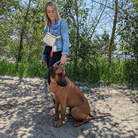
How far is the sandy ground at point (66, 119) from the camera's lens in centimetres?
208

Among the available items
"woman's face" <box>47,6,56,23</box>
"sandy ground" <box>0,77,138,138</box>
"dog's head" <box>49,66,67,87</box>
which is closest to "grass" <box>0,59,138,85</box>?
"sandy ground" <box>0,77,138,138</box>

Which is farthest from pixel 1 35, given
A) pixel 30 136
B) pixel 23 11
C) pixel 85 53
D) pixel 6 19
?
pixel 30 136

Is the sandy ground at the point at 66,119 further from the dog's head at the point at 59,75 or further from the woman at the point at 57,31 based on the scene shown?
the woman at the point at 57,31

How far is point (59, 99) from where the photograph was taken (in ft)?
7.24

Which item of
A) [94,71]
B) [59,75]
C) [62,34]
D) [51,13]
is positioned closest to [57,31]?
[62,34]

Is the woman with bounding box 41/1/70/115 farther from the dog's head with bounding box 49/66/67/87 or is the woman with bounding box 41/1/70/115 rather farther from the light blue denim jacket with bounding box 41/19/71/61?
the dog's head with bounding box 49/66/67/87

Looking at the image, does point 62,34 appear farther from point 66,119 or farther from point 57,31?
point 66,119

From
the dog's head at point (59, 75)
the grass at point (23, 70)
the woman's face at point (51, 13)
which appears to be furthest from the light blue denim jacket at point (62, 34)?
the grass at point (23, 70)

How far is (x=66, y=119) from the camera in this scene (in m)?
2.52

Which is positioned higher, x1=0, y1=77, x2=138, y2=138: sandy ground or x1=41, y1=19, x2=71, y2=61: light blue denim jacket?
x1=41, y1=19, x2=71, y2=61: light blue denim jacket

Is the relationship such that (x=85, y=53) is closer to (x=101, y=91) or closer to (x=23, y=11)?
(x=101, y=91)

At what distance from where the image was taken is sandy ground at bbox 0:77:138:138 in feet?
6.81

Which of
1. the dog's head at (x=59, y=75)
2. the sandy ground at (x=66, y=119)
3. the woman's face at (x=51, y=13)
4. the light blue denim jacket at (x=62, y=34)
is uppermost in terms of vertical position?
the woman's face at (x=51, y=13)

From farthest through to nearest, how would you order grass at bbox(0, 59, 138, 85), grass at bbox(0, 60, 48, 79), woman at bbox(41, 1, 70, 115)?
grass at bbox(0, 60, 48, 79), grass at bbox(0, 59, 138, 85), woman at bbox(41, 1, 70, 115)
